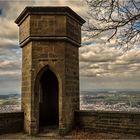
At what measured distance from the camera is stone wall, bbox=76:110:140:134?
10.3m

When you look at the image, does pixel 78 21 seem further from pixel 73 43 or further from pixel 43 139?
pixel 43 139

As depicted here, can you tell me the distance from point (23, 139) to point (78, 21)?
5.18 metres

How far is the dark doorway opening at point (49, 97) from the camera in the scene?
1337cm

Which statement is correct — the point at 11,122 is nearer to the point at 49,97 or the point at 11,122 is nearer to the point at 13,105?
the point at 49,97

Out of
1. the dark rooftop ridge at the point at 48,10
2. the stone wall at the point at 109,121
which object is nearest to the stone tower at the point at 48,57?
the dark rooftop ridge at the point at 48,10

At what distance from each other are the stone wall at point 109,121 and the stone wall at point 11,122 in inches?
88.9

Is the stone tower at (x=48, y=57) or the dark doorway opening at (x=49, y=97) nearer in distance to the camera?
the stone tower at (x=48, y=57)

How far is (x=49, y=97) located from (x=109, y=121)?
3.71 meters

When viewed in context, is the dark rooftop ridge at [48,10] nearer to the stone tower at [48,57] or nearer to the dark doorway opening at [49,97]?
the stone tower at [48,57]

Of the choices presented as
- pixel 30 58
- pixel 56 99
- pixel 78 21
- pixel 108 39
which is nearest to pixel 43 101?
pixel 56 99

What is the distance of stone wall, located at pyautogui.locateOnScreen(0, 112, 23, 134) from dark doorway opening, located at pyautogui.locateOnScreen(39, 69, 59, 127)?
211 centimetres

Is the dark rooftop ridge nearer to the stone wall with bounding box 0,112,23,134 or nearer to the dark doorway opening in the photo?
the dark doorway opening

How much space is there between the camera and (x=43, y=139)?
988cm

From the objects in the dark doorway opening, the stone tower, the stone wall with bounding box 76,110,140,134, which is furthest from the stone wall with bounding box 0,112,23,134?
the stone wall with bounding box 76,110,140,134
